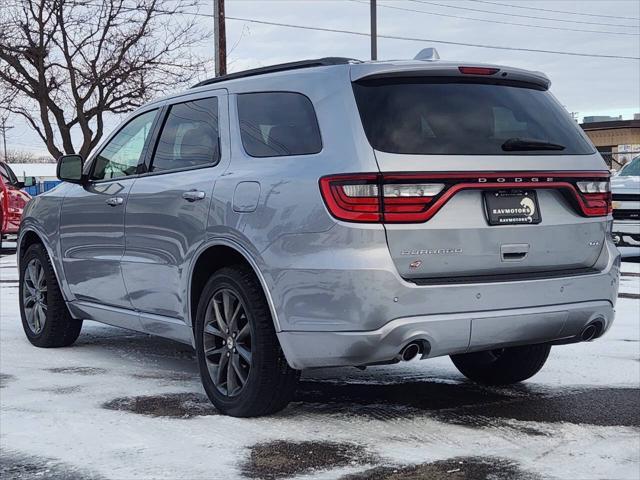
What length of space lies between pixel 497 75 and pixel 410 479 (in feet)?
7.12

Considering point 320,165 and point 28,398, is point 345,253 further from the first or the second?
point 28,398

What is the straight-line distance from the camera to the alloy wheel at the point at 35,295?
7.20m

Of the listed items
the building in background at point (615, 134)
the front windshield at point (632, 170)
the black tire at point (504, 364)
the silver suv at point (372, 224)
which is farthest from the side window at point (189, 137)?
the building in background at point (615, 134)

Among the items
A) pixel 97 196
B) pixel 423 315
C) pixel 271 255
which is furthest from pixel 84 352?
pixel 423 315

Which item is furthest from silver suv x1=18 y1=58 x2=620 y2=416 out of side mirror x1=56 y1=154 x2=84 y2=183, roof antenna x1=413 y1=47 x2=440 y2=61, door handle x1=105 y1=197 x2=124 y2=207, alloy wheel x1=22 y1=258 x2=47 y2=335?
alloy wheel x1=22 y1=258 x2=47 y2=335

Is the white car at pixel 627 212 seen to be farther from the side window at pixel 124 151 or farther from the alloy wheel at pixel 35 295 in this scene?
the side window at pixel 124 151

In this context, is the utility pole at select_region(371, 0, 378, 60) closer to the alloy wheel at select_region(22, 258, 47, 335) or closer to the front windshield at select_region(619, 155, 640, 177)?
the front windshield at select_region(619, 155, 640, 177)

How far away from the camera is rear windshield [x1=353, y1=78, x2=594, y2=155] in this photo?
14.9 feet

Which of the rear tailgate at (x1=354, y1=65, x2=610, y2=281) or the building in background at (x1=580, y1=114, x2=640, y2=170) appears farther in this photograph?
the building in background at (x1=580, y1=114, x2=640, y2=170)

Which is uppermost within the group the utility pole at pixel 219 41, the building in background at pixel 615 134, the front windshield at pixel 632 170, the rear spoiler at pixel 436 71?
the utility pole at pixel 219 41

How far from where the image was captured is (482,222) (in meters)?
4.53

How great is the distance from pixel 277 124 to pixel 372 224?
37.9 inches

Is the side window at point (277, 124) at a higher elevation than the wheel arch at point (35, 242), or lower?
higher

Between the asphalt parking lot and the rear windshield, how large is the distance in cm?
136
